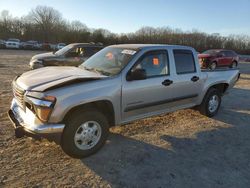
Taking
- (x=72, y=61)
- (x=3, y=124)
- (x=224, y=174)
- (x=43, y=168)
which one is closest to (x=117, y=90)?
(x=43, y=168)

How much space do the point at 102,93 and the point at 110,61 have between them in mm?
1072

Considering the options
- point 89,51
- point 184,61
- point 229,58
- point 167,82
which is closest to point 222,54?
point 229,58

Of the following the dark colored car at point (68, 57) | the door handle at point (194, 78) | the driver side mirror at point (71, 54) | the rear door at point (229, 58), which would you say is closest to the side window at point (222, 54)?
the rear door at point (229, 58)

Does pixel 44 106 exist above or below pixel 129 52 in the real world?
below

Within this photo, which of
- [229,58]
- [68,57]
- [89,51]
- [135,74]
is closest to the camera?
[135,74]

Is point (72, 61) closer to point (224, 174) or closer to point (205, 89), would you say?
point (205, 89)

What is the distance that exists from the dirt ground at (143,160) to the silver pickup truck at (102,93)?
0.40 meters

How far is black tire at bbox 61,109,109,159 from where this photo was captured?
3.69 meters

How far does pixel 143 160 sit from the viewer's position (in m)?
4.03

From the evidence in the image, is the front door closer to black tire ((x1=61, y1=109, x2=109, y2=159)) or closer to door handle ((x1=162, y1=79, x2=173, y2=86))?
door handle ((x1=162, y1=79, x2=173, y2=86))

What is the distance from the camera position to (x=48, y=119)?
11.4 feet

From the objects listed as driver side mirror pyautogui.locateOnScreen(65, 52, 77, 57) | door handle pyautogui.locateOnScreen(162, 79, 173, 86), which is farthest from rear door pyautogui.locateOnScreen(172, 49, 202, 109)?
driver side mirror pyautogui.locateOnScreen(65, 52, 77, 57)

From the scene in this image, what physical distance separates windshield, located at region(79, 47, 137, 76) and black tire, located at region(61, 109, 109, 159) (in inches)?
33.3

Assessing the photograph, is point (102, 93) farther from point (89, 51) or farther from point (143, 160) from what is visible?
point (89, 51)
